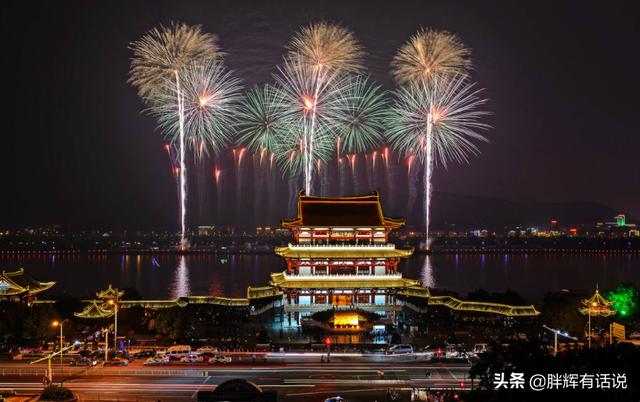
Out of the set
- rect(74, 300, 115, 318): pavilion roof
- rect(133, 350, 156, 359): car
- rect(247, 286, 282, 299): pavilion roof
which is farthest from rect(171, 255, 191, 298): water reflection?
rect(133, 350, 156, 359): car

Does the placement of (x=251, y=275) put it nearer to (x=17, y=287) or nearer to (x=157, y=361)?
(x=17, y=287)

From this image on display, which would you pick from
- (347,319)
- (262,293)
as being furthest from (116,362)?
(262,293)

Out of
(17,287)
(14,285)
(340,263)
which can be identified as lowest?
(17,287)

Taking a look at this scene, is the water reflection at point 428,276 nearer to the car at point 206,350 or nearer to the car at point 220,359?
the car at point 206,350

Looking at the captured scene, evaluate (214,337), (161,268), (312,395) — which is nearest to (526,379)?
(312,395)

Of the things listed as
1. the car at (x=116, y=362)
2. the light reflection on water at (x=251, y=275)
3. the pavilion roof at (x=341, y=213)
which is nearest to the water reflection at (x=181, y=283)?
the light reflection on water at (x=251, y=275)

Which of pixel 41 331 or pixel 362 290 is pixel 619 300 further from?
pixel 41 331

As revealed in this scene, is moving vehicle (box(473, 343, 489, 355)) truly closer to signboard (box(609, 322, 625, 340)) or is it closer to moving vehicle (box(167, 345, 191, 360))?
signboard (box(609, 322, 625, 340))
